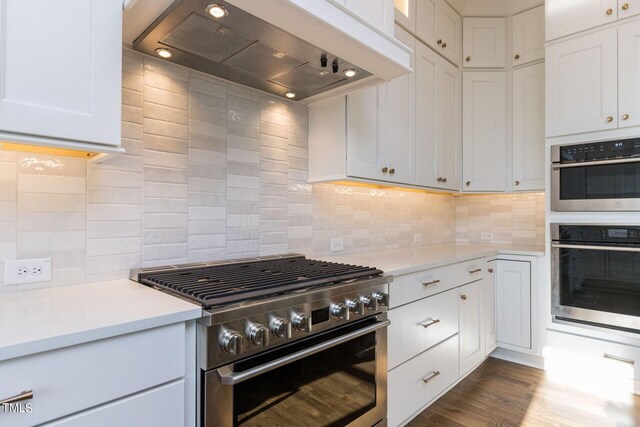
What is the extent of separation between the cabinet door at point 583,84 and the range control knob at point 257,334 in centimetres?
259

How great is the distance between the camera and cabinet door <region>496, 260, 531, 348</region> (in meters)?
2.70

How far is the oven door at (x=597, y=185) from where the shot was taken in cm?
226

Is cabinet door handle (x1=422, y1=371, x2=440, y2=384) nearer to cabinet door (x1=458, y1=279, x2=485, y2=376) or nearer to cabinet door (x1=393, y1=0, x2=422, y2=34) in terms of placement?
cabinet door (x1=458, y1=279, x2=485, y2=376)

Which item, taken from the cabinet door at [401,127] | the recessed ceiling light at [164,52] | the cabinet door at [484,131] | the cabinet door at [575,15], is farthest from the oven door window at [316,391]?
the cabinet door at [575,15]

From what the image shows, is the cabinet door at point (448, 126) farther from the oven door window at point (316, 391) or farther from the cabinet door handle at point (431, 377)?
the oven door window at point (316, 391)

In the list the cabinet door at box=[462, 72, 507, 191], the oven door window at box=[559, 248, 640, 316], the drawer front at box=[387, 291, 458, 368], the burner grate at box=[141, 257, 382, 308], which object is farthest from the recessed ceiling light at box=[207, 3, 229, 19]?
the oven door window at box=[559, 248, 640, 316]

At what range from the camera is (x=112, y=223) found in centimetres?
140

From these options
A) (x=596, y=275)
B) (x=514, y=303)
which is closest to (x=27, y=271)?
(x=514, y=303)

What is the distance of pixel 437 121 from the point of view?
2719mm

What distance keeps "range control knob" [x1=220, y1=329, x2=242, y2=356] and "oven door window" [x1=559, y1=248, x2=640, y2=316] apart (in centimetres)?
252

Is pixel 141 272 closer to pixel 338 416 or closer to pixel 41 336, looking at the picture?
pixel 41 336

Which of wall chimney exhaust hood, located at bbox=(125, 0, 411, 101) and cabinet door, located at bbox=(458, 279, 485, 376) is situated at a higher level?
wall chimney exhaust hood, located at bbox=(125, 0, 411, 101)

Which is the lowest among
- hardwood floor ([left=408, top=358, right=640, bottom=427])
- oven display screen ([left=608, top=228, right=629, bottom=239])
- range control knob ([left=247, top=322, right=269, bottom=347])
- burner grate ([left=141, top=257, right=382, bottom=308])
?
hardwood floor ([left=408, top=358, right=640, bottom=427])

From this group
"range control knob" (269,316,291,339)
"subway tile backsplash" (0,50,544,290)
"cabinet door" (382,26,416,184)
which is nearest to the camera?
"range control knob" (269,316,291,339)
